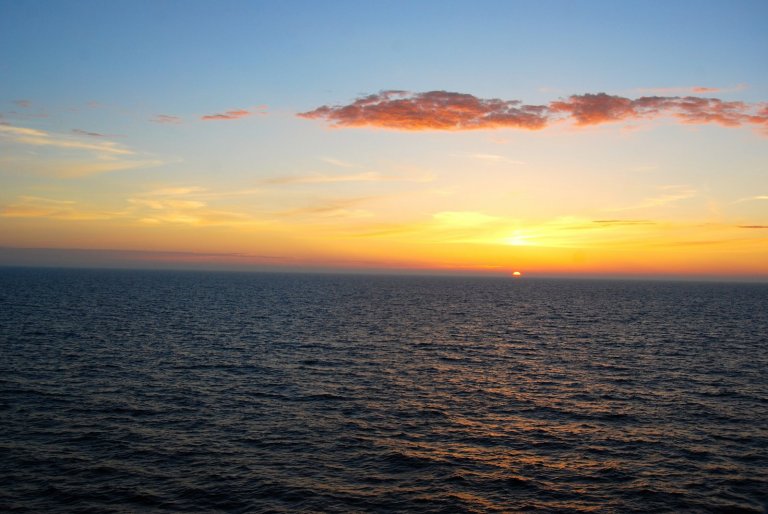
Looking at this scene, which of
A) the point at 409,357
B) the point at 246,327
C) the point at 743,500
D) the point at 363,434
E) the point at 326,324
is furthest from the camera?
the point at 326,324

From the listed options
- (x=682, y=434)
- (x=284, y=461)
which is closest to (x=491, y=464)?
(x=284, y=461)

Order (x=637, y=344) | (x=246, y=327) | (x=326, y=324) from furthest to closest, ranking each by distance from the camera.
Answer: (x=326, y=324)
(x=246, y=327)
(x=637, y=344)

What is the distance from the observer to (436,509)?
2830 cm

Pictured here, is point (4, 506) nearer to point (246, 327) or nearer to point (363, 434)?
point (363, 434)

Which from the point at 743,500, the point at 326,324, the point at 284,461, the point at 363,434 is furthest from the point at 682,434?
the point at 326,324

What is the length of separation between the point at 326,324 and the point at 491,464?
66735 mm

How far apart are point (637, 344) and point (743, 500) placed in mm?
54655

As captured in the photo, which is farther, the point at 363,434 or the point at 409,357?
the point at 409,357

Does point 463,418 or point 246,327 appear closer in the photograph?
point 463,418

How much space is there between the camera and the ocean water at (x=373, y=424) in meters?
29.8

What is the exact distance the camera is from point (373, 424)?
4094 centimetres

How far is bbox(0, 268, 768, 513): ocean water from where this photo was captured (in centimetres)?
2978

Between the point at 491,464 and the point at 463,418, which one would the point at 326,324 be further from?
the point at 491,464

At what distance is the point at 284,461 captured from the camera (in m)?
33.8
